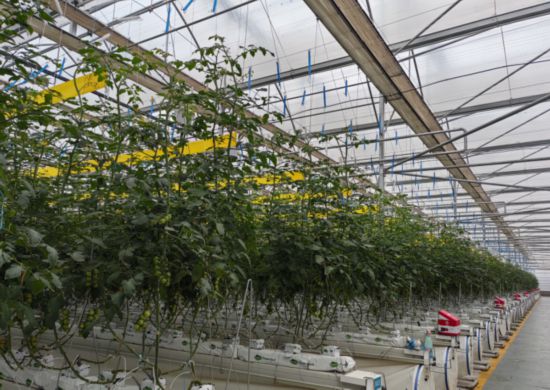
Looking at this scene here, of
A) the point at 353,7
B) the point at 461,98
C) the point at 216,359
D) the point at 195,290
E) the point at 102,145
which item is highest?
the point at 461,98

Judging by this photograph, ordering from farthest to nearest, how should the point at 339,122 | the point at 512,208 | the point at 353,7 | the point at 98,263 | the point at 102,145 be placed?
1. the point at 512,208
2. the point at 339,122
3. the point at 353,7
4. the point at 102,145
5. the point at 98,263

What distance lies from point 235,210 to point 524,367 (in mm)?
5034

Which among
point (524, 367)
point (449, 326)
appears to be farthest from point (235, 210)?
point (524, 367)

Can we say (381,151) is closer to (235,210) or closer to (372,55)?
(372,55)

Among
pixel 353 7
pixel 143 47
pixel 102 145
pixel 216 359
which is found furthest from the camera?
pixel 143 47

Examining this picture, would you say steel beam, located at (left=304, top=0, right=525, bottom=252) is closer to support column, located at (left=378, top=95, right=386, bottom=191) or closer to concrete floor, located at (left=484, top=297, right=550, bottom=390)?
support column, located at (left=378, top=95, right=386, bottom=191)

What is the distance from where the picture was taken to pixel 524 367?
5.15 meters

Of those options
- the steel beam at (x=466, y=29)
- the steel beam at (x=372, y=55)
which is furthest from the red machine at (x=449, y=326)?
the steel beam at (x=466, y=29)

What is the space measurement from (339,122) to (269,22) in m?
3.32

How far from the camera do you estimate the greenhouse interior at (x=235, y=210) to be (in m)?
1.58

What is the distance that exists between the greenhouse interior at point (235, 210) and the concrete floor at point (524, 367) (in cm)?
6

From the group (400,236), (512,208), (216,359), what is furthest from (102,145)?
(512,208)

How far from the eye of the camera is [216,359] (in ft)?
8.95

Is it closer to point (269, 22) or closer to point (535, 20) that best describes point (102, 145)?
point (269, 22)
